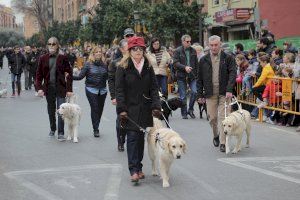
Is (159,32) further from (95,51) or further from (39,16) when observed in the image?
(39,16)

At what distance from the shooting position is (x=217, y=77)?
10055mm

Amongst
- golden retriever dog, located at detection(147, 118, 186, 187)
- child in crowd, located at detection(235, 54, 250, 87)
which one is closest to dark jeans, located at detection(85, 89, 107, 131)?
golden retriever dog, located at detection(147, 118, 186, 187)

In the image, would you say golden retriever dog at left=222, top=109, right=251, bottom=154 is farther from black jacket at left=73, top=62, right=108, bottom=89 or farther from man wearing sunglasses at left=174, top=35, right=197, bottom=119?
man wearing sunglasses at left=174, top=35, right=197, bottom=119

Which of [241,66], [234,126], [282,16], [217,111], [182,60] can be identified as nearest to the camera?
[234,126]

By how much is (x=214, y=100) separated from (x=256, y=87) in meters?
4.63

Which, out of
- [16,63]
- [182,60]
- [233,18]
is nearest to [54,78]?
[182,60]

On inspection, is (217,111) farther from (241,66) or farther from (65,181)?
(241,66)

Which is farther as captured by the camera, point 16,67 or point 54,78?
point 16,67

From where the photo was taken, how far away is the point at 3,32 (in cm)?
13012

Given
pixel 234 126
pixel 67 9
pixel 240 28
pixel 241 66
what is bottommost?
pixel 234 126

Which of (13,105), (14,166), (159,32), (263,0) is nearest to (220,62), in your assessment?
(14,166)

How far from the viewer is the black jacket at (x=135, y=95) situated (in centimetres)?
759

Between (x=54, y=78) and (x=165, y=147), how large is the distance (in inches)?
191

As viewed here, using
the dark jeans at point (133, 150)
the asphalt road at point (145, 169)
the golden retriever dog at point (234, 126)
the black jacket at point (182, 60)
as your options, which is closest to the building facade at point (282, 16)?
the black jacket at point (182, 60)
